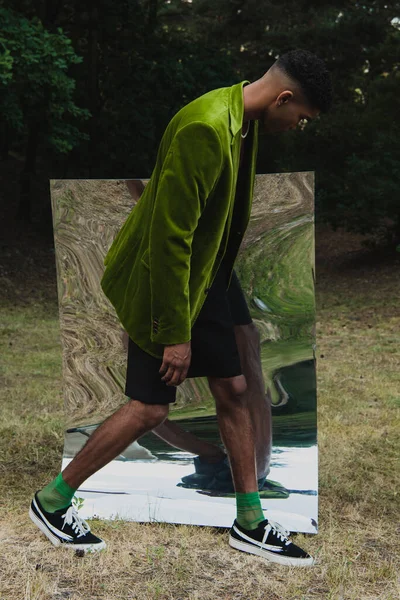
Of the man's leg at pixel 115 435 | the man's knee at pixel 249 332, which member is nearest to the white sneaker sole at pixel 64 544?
the man's leg at pixel 115 435

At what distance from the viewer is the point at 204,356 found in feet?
9.95

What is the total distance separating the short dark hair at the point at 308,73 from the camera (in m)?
2.71

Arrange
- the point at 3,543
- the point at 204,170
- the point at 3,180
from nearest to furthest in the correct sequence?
the point at 204,170 → the point at 3,543 → the point at 3,180

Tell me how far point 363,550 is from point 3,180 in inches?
733

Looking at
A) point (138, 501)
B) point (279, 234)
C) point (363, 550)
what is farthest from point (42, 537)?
point (279, 234)

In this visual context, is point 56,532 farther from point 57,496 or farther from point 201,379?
point 201,379

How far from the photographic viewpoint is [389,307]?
11.3 m

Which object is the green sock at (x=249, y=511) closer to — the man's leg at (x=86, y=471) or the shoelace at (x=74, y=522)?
the man's leg at (x=86, y=471)

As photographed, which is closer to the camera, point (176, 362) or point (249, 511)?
point (176, 362)

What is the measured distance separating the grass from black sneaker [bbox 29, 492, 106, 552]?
0.06 meters

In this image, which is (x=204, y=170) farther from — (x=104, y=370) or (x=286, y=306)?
(x=104, y=370)

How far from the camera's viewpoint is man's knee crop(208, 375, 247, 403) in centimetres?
309

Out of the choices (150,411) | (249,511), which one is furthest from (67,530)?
(249,511)

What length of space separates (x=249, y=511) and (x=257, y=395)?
1.89ft
